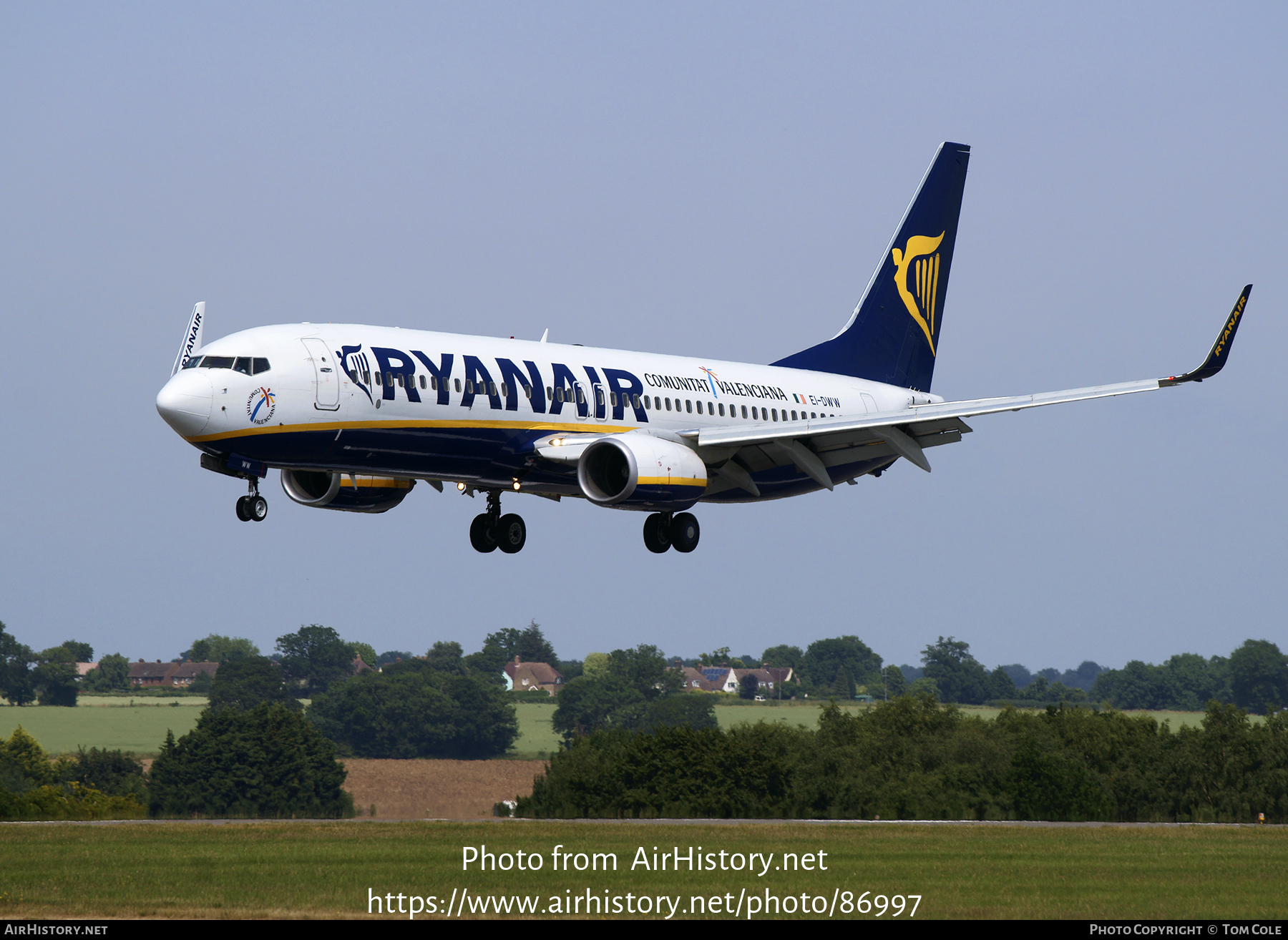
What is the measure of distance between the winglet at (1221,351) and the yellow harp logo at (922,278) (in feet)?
61.6

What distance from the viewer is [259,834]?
79.9m

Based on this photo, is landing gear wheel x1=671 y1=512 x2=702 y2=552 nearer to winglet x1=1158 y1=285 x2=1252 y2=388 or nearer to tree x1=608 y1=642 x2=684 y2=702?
winglet x1=1158 y1=285 x2=1252 y2=388

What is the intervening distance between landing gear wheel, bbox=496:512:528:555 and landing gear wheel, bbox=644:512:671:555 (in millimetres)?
4031

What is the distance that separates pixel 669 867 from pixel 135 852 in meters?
23.2

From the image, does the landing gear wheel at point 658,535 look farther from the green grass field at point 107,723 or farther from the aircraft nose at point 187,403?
the green grass field at point 107,723

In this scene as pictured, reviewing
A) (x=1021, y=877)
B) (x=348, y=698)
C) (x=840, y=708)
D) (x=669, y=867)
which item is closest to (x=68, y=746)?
(x=348, y=698)

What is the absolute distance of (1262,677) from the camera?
Answer: 195 meters

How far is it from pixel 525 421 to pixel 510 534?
703 centimetres

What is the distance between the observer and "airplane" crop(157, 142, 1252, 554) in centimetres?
3922

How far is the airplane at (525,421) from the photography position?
39.2 m

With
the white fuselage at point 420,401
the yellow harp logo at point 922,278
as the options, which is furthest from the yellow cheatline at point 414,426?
the yellow harp logo at point 922,278

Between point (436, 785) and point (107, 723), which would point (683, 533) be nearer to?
point (436, 785)
